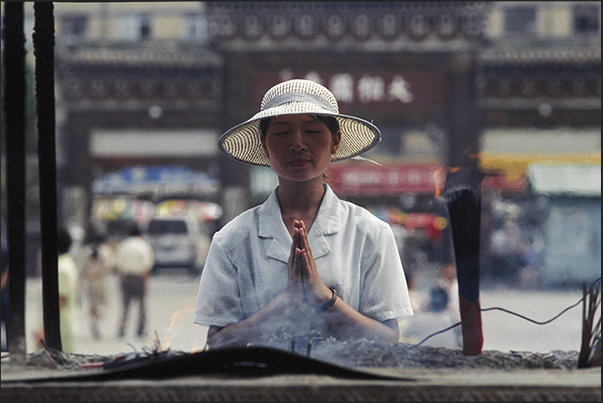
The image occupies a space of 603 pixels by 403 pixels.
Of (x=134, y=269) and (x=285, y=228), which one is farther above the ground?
(x=285, y=228)

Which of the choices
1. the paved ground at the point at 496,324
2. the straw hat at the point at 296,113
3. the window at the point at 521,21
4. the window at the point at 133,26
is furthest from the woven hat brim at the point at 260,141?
the window at the point at 521,21

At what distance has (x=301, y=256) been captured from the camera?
53.2 inches

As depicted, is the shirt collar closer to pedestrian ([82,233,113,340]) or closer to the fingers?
the fingers

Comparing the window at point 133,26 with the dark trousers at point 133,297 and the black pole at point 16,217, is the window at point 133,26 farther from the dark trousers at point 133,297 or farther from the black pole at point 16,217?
the dark trousers at point 133,297

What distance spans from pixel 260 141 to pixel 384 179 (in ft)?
1.16

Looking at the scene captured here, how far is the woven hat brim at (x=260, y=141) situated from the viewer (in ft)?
4.79

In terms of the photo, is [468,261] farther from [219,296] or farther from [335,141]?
[219,296]

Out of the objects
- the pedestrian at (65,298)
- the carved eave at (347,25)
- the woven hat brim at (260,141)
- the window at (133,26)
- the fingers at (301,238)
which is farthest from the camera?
the window at (133,26)

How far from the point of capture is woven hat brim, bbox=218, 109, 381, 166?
1.46m

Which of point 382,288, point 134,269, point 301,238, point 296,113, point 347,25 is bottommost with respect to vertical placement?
point 134,269

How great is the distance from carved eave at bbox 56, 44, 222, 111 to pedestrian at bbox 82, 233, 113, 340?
491 mm

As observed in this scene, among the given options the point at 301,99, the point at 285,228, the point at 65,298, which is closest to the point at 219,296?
the point at 285,228

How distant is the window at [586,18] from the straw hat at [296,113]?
869 mm

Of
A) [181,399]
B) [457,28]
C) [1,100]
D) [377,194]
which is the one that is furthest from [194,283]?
[457,28]
